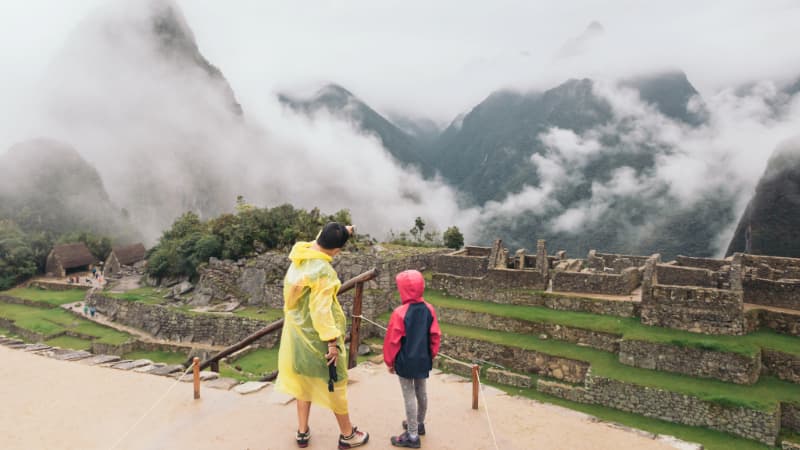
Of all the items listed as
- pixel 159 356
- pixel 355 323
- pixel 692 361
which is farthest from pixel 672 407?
pixel 159 356

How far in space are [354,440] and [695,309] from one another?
35.5 ft

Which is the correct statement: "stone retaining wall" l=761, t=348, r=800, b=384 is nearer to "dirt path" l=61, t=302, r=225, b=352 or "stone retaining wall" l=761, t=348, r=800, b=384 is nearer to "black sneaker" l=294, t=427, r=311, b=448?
"black sneaker" l=294, t=427, r=311, b=448

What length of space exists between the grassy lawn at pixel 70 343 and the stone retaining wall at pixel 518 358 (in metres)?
13.6

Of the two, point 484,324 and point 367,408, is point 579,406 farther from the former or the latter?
point 367,408

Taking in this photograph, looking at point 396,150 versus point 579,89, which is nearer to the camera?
point 579,89

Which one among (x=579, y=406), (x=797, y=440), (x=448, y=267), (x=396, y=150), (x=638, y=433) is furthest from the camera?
(x=396, y=150)

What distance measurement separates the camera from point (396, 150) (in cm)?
6281

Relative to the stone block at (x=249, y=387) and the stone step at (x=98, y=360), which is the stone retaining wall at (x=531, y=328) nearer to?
the stone block at (x=249, y=387)

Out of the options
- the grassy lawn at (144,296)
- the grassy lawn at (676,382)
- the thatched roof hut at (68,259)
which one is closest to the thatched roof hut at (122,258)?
the thatched roof hut at (68,259)

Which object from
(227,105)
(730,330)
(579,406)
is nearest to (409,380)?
(579,406)

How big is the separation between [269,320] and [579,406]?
1057 centimetres

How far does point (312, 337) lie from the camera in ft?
13.5

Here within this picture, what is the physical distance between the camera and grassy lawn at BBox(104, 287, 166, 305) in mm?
20634

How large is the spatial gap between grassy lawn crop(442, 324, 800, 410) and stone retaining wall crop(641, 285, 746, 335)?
140 centimetres
